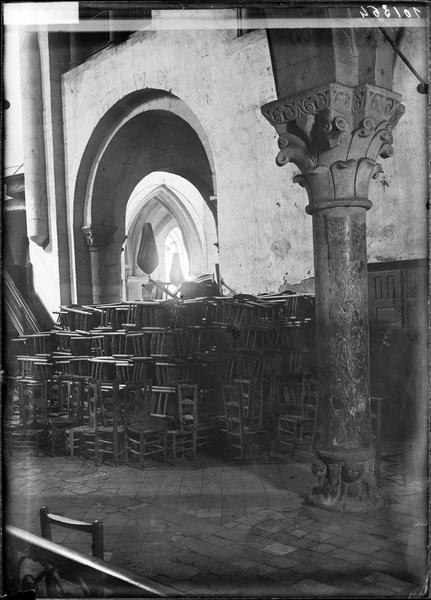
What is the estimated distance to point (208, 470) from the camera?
229 inches

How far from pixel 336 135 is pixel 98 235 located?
6884 millimetres

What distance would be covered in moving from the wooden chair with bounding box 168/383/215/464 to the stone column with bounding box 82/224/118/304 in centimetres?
410

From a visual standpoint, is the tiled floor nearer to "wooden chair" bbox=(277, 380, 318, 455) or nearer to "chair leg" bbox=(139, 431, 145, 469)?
"chair leg" bbox=(139, 431, 145, 469)

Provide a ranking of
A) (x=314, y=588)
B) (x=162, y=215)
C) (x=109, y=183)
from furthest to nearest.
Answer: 1. (x=162, y=215)
2. (x=109, y=183)
3. (x=314, y=588)

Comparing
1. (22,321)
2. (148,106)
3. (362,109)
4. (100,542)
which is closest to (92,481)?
(22,321)

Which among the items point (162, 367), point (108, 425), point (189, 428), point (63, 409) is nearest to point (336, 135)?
point (189, 428)

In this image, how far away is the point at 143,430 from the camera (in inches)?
244

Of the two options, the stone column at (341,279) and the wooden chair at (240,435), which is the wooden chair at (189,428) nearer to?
the wooden chair at (240,435)

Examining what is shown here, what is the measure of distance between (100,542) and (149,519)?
191 cm

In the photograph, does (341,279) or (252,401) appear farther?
(252,401)

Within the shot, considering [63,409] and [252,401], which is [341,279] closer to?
[252,401]

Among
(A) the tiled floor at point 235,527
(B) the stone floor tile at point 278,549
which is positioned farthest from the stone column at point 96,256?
(B) the stone floor tile at point 278,549

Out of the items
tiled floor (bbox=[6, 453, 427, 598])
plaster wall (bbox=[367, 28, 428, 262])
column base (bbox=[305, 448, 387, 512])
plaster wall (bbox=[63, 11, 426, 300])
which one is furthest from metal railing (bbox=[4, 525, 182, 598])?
plaster wall (bbox=[63, 11, 426, 300])

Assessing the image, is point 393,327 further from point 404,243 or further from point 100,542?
point 100,542
